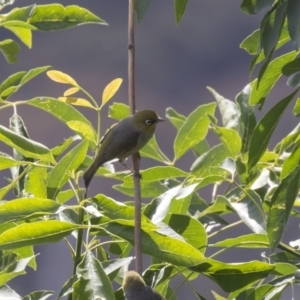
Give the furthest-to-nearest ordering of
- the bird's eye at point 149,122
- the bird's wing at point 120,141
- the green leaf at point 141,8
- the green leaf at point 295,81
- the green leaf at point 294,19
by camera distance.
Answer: the bird's eye at point 149,122 < the bird's wing at point 120,141 < the green leaf at point 295,81 < the green leaf at point 141,8 < the green leaf at point 294,19

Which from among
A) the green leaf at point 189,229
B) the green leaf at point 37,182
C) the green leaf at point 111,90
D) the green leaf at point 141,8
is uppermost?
the green leaf at point 141,8

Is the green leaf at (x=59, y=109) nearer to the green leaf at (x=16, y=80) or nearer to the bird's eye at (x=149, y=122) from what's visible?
the green leaf at (x=16, y=80)

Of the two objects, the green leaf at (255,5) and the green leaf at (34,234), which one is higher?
the green leaf at (255,5)

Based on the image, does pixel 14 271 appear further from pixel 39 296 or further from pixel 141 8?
pixel 141 8

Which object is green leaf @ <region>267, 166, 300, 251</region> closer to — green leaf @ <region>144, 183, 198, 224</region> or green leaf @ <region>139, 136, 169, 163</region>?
green leaf @ <region>144, 183, 198, 224</region>

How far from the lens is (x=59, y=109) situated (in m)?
1.97

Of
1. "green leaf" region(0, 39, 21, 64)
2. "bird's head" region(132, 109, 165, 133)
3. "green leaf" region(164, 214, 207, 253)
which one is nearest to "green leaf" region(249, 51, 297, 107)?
"green leaf" region(164, 214, 207, 253)

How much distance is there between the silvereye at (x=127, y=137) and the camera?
240 cm

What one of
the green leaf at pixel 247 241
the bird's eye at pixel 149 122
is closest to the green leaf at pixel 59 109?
the green leaf at pixel 247 241

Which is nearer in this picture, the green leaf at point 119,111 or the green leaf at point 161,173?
the green leaf at point 161,173

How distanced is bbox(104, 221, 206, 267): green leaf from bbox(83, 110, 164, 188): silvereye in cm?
69

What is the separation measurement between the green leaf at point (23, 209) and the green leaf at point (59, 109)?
44cm

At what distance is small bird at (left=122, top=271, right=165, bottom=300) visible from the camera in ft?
4.61

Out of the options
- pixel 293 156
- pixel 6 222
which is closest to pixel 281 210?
pixel 293 156
